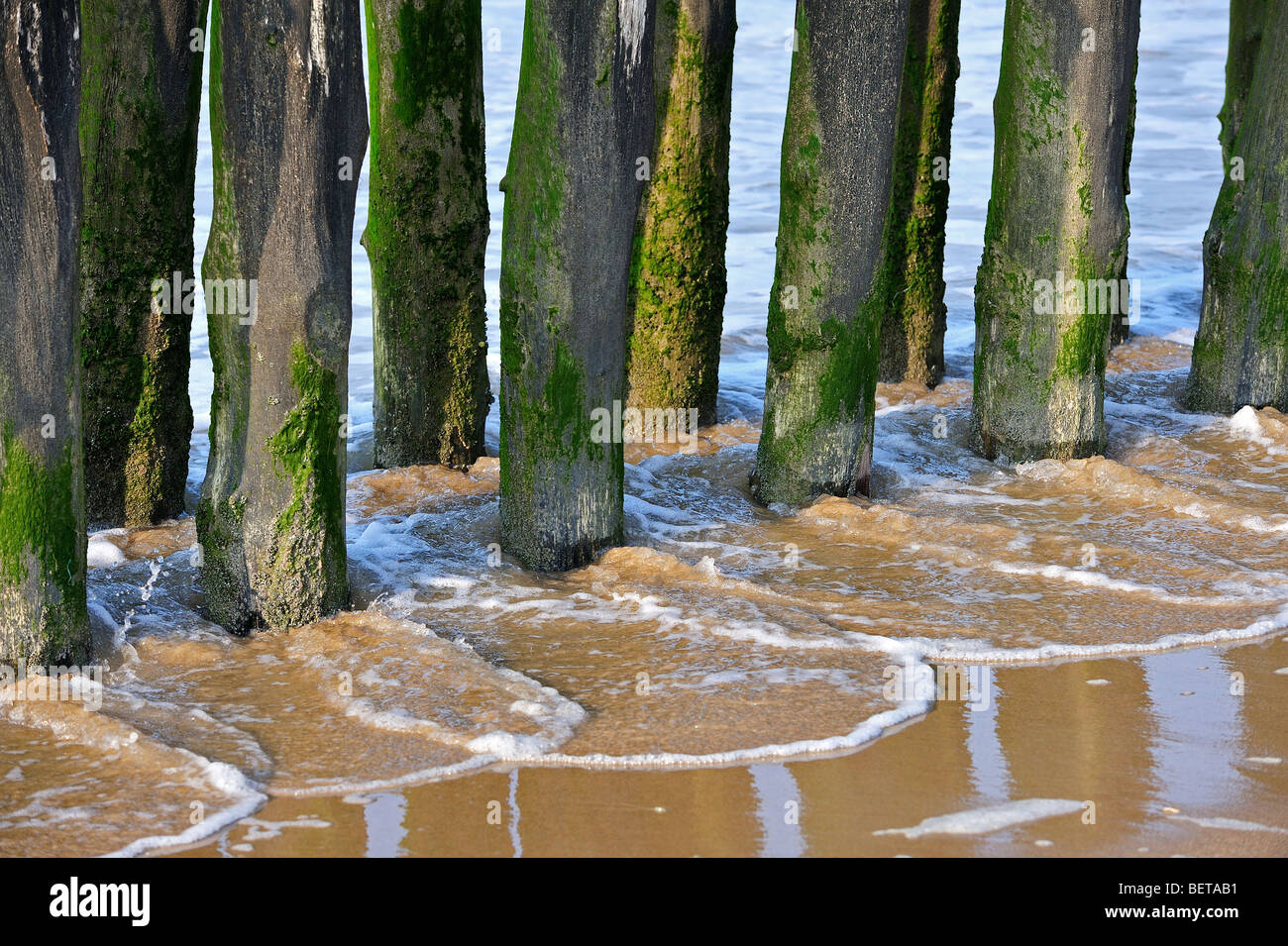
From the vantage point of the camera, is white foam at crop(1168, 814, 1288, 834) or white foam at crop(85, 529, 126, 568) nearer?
white foam at crop(1168, 814, 1288, 834)

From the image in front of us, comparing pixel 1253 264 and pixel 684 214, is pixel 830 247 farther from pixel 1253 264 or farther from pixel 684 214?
pixel 1253 264

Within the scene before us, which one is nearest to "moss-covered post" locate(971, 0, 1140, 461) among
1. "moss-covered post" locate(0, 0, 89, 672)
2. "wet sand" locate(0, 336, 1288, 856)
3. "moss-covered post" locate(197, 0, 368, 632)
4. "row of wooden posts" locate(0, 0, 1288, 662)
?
"row of wooden posts" locate(0, 0, 1288, 662)

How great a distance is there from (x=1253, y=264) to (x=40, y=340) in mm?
5414

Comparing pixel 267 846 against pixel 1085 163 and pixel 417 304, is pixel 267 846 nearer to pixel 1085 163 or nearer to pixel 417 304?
pixel 417 304

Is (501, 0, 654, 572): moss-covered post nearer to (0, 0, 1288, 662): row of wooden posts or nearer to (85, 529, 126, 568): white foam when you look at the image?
(0, 0, 1288, 662): row of wooden posts

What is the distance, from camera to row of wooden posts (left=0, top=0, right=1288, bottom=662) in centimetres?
470

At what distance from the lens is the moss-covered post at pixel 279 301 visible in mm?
A: 4824

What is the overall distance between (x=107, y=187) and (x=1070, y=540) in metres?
3.81

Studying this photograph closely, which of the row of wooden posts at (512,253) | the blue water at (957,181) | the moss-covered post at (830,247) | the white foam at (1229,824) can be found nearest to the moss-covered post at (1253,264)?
the row of wooden posts at (512,253)

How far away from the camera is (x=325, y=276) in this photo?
5.02 meters

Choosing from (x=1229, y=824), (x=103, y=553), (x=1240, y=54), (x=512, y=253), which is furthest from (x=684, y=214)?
(x=1229, y=824)

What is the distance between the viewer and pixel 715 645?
5141 mm

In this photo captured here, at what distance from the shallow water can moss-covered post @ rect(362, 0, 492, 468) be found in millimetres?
301

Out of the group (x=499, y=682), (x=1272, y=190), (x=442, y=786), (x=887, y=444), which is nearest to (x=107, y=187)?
(x=499, y=682)
